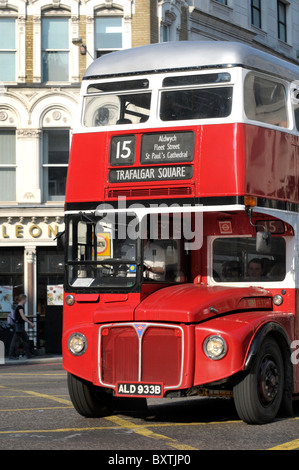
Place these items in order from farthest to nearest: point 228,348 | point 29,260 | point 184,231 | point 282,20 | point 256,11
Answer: point 282,20 → point 256,11 → point 29,260 → point 184,231 → point 228,348

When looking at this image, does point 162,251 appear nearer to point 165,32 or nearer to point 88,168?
point 88,168

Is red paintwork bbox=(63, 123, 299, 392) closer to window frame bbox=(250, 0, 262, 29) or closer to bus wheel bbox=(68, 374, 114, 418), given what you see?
bus wheel bbox=(68, 374, 114, 418)

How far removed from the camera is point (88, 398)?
10656mm

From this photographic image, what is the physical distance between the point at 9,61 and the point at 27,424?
2139cm

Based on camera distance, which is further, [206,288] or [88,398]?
[206,288]

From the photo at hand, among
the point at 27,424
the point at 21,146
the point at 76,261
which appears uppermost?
the point at 21,146

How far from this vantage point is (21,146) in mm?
29750

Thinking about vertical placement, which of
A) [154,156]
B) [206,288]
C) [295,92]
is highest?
[295,92]

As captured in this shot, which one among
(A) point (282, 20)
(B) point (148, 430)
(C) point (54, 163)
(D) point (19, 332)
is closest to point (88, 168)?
(B) point (148, 430)

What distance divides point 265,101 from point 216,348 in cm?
310

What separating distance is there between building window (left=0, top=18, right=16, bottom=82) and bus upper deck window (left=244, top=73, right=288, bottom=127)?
64.9ft

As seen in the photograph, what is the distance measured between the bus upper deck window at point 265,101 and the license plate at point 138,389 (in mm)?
3216
